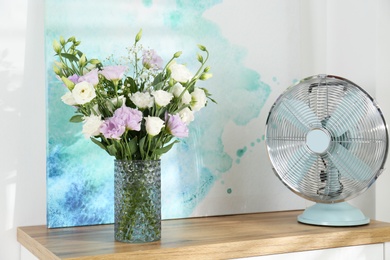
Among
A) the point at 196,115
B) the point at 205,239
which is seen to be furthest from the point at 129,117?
the point at 196,115

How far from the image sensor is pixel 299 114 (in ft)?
6.70

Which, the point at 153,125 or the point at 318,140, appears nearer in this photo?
the point at 153,125

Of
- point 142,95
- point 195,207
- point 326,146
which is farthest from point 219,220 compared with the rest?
point 142,95

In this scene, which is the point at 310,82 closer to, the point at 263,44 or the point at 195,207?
the point at 263,44

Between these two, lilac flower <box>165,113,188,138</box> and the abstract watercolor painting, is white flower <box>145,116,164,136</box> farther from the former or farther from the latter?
the abstract watercolor painting

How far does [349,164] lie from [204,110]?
565 millimetres

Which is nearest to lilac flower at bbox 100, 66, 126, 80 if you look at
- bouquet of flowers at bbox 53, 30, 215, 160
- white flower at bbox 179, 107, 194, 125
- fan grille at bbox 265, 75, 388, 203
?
bouquet of flowers at bbox 53, 30, 215, 160

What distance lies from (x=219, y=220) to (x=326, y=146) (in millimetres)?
469

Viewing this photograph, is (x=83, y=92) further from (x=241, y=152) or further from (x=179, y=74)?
(x=241, y=152)

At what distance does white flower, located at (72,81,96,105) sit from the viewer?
1608mm

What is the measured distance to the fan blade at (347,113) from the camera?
6.49 ft

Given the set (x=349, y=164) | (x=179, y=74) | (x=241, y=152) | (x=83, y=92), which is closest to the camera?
(x=83, y=92)

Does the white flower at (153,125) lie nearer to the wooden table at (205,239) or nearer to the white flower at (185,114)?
the white flower at (185,114)

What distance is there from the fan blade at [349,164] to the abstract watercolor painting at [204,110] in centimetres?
42
